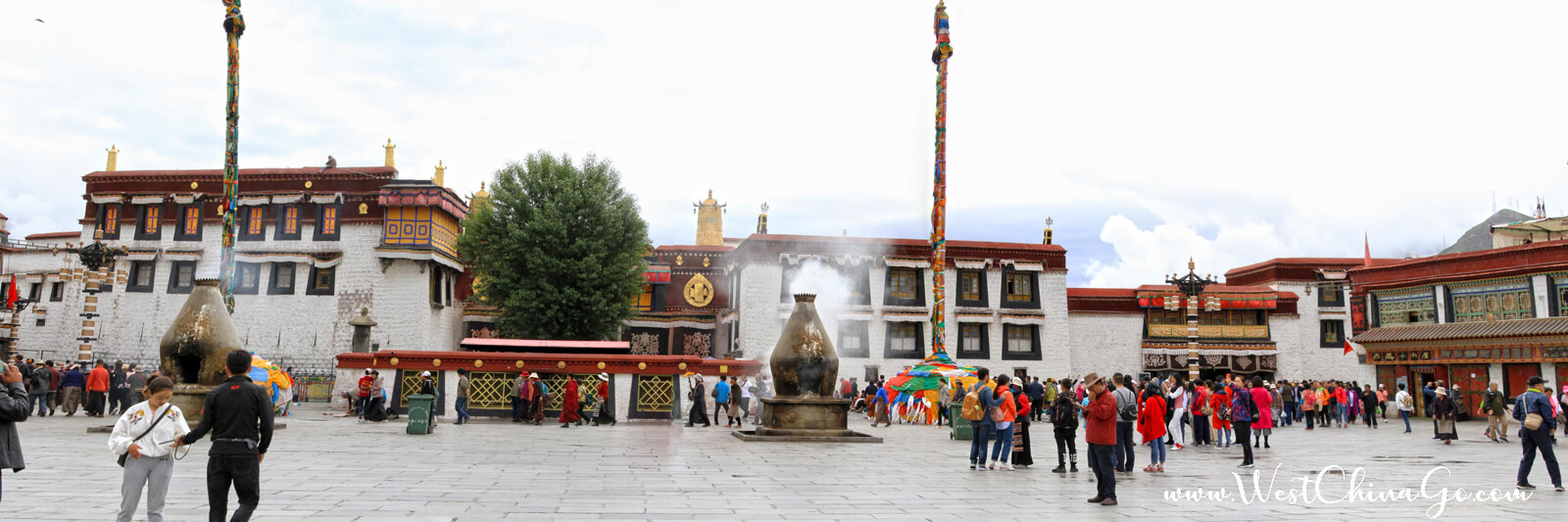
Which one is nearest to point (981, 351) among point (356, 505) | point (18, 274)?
point (356, 505)

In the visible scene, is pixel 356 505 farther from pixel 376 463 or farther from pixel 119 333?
pixel 119 333

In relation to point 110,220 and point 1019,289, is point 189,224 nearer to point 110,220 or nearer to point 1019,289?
point 110,220

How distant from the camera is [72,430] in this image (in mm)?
16672

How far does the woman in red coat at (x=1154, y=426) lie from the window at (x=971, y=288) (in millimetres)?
27361

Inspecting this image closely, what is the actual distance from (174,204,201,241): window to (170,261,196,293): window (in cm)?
110

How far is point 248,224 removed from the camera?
125 ft

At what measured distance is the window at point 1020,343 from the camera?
1582 inches

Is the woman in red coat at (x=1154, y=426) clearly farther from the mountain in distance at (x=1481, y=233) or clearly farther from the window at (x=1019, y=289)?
the mountain in distance at (x=1481, y=233)

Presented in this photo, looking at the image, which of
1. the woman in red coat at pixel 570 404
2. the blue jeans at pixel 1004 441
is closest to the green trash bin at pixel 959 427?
the blue jeans at pixel 1004 441

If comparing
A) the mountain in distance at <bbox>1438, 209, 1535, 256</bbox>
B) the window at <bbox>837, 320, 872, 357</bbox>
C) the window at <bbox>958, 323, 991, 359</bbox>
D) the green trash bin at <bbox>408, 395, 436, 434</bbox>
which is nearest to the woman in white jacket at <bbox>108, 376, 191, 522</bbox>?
the green trash bin at <bbox>408, 395, 436, 434</bbox>

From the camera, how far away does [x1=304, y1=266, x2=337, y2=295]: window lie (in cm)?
3728

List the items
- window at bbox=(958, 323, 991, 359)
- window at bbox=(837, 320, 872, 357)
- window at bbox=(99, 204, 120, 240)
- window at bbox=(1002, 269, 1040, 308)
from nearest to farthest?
window at bbox=(99, 204, 120, 240) < window at bbox=(837, 320, 872, 357) < window at bbox=(958, 323, 991, 359) < window at bbox=(1002, 269, 1040, 308)

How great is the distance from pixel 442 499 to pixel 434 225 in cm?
3100

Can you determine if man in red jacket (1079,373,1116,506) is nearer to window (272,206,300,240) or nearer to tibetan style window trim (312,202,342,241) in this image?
tibetan style window trim (312,202,342,241)
